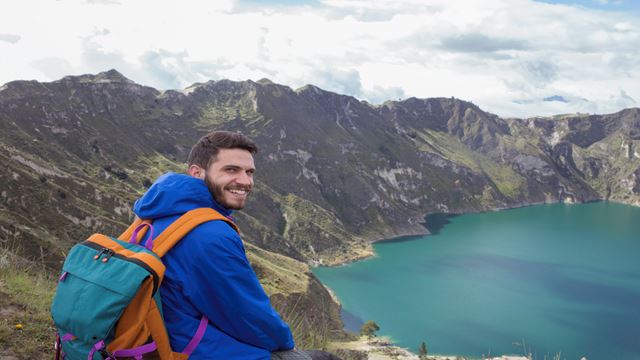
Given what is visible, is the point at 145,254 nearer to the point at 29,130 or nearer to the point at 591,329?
the point at 591,329

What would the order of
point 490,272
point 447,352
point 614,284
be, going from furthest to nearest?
1. point 490,272
2. point 614,284
3. point 447,352

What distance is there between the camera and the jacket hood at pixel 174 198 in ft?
16.3

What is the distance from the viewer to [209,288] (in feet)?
15.6

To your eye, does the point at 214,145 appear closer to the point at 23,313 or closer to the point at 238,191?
the point at 238,191

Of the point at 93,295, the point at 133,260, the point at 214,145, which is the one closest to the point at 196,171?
the point at 214,145

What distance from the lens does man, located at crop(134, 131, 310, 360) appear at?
15.4 ft

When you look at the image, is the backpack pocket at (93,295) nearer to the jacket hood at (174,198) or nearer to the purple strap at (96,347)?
the purple strap at (96,347)

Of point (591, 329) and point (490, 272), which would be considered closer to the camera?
point (591, 329)

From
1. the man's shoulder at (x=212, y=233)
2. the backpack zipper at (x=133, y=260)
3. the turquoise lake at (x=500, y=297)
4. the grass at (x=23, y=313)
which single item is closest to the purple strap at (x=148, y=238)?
the backpack zipper at (x=133, y=260)

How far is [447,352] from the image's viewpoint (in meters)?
86.8

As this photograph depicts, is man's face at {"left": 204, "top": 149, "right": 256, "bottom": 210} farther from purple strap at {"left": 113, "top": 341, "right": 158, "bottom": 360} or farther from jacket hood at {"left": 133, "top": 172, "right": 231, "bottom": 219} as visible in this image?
purple strap at {"left": 113, "top": 341, "right": 158, "bottom": 360}

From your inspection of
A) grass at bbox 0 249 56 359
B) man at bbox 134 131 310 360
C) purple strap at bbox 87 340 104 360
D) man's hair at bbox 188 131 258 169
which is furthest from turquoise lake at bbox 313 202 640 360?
purple strap at bbox 87 340 104 360

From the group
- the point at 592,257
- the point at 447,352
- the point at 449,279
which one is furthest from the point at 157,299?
the point at 592,257

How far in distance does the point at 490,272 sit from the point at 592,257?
51.2 meters
